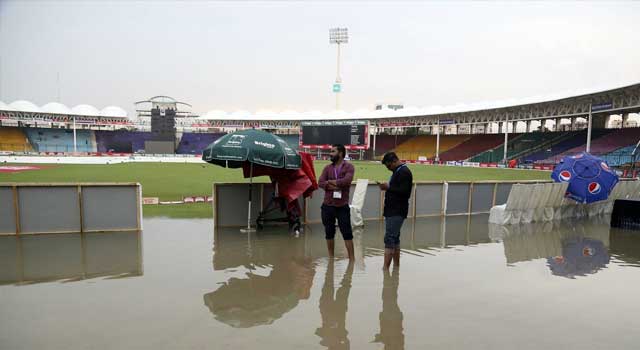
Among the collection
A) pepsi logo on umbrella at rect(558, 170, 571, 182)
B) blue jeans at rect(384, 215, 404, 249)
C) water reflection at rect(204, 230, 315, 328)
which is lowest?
water reflection at rect(204, 230, 315, 328)

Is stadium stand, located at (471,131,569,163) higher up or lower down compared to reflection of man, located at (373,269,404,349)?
higher up

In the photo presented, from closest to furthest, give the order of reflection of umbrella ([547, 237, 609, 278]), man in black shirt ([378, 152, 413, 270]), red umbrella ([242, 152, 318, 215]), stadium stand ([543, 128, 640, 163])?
man in black shirt ([378, 152, 413, 270]) → reflection of umbrella ([547, 237, 609, 278]) → red umbrella ([242, 152, 318, 215]) → stadium stand ([543, 128, 640, 163])

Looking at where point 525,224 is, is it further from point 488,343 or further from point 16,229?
point 16,229

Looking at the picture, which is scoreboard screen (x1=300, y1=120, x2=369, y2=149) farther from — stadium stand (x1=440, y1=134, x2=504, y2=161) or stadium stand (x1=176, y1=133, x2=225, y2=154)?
stadium stand (x1=176, y1=133, x2=225, y2=154)

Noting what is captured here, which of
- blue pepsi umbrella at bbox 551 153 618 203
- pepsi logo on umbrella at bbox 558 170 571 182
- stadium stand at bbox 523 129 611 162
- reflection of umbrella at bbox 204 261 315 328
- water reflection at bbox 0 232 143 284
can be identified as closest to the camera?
reflection of umbrella at bbox 204 261 315 328

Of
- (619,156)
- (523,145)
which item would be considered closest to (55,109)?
(523,145)

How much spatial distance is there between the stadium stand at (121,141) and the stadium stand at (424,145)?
1739 inches

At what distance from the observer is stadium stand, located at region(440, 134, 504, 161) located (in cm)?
5662

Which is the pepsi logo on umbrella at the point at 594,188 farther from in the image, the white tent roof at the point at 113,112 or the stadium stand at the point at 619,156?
the white tent roof at the point at 113,112

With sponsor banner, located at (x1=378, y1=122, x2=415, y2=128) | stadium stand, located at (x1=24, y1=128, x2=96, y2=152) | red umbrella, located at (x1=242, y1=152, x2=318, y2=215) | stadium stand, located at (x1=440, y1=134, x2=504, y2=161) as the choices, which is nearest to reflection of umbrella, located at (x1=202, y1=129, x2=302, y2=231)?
red umbrella, located at (x1=242, y1=152, x2=318, y2=215)

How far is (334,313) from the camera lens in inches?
172

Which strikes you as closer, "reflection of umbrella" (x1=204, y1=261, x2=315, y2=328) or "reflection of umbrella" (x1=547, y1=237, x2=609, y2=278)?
"reflection of umbrella" (x1=204, y1=261, x2=315, y2=328)

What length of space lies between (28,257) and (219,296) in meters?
3.41

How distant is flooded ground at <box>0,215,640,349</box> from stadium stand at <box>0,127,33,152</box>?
70.0 metres
